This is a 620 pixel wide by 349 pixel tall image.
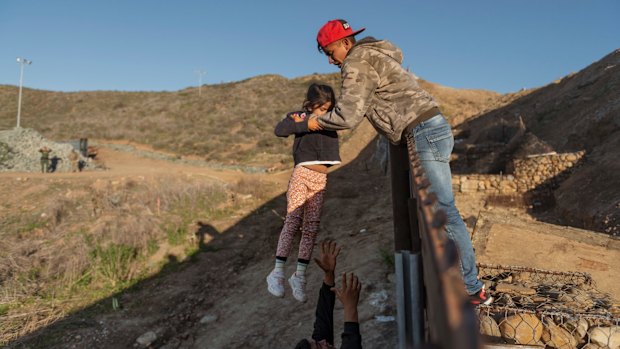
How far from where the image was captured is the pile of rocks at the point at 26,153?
58.0ft

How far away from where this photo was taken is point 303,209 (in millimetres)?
3521

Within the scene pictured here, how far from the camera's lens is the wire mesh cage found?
2.78m

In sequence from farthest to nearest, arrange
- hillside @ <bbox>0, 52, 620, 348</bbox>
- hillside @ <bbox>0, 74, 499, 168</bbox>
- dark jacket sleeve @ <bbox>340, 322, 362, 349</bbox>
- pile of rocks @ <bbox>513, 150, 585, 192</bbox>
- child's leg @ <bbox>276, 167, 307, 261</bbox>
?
hillside @ <bbox>0, 74, 499, 168</bbox>
pile of rocks @ <bbox>513, 150, 585, 192</bbox>
hillside @ <bbox>0, 52, 620, 348</bbox>
child's leg @ <bbox>276, 167, 307, 261</bbox>
dark jacket sleeve @ <bbox>340, 322, 362, 349</bbox>

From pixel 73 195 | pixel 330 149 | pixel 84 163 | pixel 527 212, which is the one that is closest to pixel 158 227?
pixel 73 195

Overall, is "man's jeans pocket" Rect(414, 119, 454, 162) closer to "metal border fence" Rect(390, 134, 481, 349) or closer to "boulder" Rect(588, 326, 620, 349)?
"metal border fence" Rect(390, 134, 481, 349)

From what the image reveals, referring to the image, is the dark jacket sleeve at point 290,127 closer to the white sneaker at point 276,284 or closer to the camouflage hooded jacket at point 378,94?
the camouflage hooded jacket at point 378,94

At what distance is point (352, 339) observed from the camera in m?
2.56

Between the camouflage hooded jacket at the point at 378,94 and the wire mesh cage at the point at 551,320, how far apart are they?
1.35 m

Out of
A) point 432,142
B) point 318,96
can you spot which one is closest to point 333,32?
point 318,96

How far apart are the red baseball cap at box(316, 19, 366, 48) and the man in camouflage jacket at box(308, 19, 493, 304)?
13 cm

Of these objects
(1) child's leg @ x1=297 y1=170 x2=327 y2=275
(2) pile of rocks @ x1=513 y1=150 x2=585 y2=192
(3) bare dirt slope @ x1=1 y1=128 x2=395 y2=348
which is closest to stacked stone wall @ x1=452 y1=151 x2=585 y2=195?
(2) pile of rocks @ x1=513 y1=150 x2=585 y2=192

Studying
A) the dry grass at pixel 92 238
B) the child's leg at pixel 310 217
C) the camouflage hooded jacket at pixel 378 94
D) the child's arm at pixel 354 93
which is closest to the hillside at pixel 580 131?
the child's leg at pixel 310 217

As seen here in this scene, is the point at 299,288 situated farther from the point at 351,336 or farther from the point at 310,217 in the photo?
the point at 351,336

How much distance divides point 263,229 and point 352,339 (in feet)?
22.8
